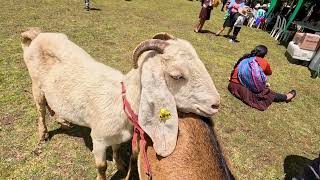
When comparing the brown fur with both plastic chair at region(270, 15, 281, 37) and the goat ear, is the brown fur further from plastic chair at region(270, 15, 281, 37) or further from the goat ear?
plastic chair at region(270, 15, 281, 37)

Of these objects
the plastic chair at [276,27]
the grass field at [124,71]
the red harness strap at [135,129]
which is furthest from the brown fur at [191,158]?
the plastic chair at [276,27]

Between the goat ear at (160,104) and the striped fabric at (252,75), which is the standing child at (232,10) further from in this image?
the goat ear at (160,104)

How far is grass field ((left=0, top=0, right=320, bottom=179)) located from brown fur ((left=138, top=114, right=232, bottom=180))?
2.15 meters

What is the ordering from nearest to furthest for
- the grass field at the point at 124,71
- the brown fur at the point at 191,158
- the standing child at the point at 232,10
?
the brown fur at the point at 191,158 < the grass field at the point at 124,71 < the standing child at the point at 232,10

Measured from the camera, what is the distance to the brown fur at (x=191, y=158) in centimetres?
249

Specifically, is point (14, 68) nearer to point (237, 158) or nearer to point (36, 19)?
point (36, 19)

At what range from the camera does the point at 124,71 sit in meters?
7.61

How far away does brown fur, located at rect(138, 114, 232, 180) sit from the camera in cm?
249

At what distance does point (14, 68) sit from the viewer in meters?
6.75

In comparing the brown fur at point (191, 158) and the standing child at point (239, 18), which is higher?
the brown fur at point (191, 158)

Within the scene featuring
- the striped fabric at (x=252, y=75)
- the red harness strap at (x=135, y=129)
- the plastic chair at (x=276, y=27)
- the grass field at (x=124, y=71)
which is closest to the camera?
the red harness strap at (x=135, y=129)

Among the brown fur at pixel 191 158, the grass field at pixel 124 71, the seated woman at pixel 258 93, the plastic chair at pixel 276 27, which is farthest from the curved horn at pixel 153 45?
the plastic chair at pixel 276 27

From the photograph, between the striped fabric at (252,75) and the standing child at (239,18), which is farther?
the standing child at (239,18)

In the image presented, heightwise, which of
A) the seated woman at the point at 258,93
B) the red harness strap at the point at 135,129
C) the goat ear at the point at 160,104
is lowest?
the seated woman at the point at 258,93
